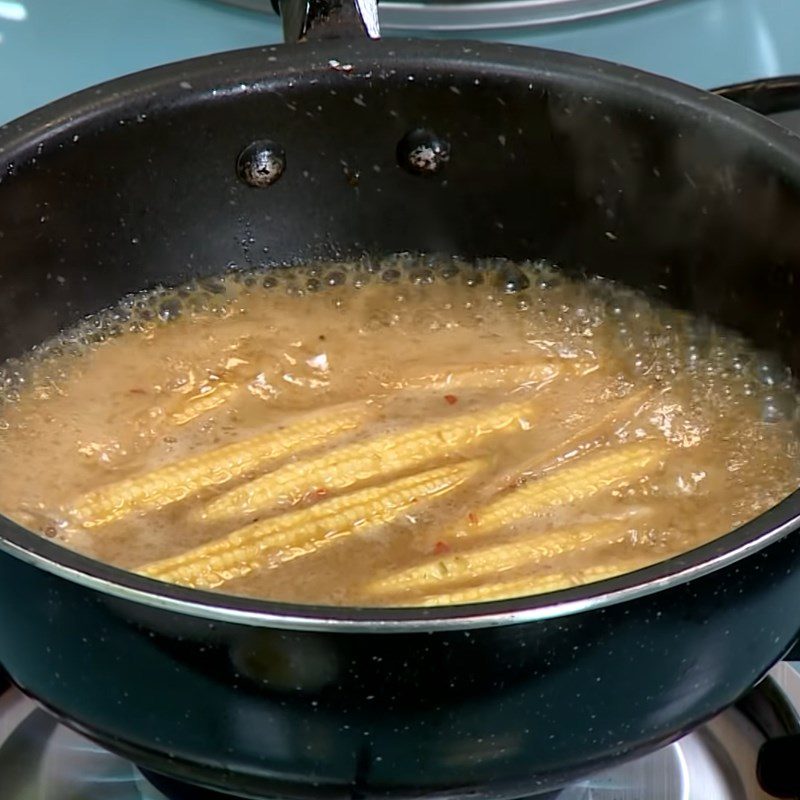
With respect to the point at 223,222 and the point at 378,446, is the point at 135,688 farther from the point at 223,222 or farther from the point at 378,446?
the point at 223,222

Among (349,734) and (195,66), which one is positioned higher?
(195,66)

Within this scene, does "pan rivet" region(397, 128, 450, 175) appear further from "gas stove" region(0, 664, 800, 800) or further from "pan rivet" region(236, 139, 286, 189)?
"gas stove" region(0, 664, 800, 800)

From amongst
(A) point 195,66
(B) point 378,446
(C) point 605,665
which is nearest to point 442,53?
(A) point 195,66

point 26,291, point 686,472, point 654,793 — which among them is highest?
point 26,291

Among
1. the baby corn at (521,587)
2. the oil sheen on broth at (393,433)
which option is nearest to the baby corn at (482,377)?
the oil sheen on broth at (393,433)

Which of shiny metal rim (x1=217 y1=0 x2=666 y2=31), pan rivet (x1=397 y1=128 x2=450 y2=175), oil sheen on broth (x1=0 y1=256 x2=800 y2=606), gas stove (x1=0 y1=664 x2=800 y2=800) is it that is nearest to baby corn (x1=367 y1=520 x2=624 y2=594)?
oil sheen on broth (x1=0 y1=256 x2=800 y2=606)

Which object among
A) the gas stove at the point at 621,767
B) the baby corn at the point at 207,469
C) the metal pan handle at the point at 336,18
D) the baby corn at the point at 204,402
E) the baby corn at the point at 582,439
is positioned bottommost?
the gas stove at the point at 621,767

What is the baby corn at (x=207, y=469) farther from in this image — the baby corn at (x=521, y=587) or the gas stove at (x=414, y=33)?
the gas stove at (x=414, y=33)

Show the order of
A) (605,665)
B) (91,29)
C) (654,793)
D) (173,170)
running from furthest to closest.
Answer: (91,29) < (173,170) < (654,793) < (605,665)
